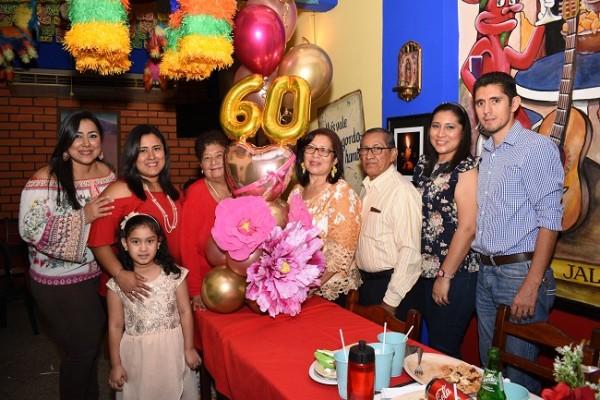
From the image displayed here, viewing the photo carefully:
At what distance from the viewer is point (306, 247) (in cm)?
193

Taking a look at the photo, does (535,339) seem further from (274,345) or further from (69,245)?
→ (69,245)

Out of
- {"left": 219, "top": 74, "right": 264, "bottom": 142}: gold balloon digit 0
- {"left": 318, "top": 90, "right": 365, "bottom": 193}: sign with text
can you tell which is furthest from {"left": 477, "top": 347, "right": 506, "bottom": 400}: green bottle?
{"left": 318, "top": 90, "right": 365, "bottom": 193}: sign with text

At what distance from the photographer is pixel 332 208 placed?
2.29m

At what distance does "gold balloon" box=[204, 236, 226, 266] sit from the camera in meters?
2.17

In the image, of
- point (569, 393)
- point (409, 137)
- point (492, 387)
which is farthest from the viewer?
point (409, 137)

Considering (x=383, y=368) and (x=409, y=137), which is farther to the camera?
(x=409, y=137)

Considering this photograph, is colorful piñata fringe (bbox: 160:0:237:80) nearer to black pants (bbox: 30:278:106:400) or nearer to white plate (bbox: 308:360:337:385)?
black pants (bbox: 30:278:106:400)

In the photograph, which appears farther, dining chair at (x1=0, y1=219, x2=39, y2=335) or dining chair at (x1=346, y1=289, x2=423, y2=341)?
dining chair at (x1=0, y1=219, x2=39, y2=335)

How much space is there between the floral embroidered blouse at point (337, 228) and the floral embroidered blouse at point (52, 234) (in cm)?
115

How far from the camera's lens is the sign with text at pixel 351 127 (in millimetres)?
3639

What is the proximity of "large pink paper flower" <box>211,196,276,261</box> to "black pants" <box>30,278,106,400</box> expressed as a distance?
921 millimetres

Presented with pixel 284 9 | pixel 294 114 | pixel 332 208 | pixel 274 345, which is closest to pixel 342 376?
pixel 274 345

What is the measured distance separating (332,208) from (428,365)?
0.96 metres

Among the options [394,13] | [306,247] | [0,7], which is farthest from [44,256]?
[0,7]
